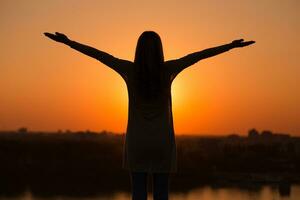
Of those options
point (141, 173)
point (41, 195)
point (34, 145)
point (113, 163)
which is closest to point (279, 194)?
point (41, 195)

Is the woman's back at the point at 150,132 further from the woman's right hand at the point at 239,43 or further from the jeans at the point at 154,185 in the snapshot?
the woman's right hand at the point at 239,43

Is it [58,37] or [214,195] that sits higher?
[58,37]

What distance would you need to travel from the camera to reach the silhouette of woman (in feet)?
8.30

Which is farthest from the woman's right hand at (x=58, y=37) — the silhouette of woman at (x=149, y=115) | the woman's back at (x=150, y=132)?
the woman's back at (x=150, y=132)

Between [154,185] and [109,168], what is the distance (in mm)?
51780

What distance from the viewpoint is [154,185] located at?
105 inches

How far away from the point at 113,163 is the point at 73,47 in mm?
54338

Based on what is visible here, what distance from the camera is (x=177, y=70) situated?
2604 millimetres

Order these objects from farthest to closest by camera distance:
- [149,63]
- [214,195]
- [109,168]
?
[109,168] < [214,195] < [149,63]

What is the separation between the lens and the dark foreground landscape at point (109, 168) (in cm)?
4116

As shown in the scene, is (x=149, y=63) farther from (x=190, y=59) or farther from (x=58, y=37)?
(x=58, y=37)

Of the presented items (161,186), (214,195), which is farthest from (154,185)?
(214,195)

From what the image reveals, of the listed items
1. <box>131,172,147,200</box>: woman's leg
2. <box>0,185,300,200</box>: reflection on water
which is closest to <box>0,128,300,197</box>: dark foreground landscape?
<box>0,185,300,200</box>: reflection on water

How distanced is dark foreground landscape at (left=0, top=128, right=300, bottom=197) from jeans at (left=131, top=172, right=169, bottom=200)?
32.4 m
